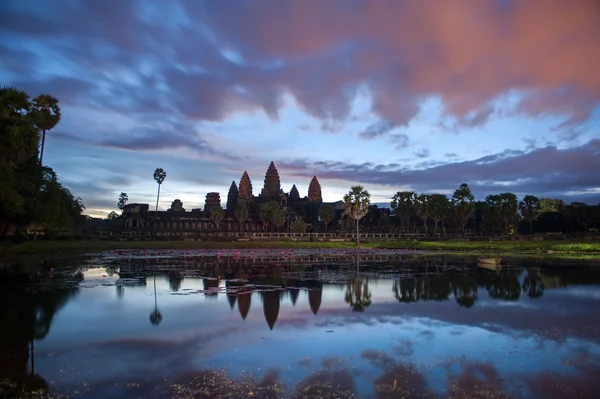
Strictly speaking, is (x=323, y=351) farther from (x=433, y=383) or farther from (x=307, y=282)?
(x=307, y=282)

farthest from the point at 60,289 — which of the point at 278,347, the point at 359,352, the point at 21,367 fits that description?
the point at 359,352

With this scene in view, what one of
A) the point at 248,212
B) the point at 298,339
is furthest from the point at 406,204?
the point at 298,339

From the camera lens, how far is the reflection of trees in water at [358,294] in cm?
1839

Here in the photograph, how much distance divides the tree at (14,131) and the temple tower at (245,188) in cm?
11058

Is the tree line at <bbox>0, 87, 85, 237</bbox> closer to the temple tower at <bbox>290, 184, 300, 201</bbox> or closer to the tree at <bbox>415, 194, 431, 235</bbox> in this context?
the tree at <bbox>415, 194, 431, 235</bbox>

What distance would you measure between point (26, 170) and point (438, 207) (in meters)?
76.5

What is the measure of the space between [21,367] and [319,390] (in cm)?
667

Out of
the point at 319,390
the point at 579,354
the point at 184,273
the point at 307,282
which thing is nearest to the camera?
the point at 319,390

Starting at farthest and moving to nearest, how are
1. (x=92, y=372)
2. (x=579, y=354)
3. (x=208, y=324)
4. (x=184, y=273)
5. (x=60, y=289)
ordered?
(x=184, y=273) < (x=60, y=289) < (x=208, y=324) < (x=579, y=354) < (x=92, y=372)

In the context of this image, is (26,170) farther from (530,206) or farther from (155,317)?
(530,206)

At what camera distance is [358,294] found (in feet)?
70.0

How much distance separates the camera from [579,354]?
36.8ft

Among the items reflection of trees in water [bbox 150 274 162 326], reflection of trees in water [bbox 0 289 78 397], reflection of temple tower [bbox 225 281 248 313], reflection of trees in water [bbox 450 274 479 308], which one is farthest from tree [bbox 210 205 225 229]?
reflection of trees in water [bbox 150 274 162 326]

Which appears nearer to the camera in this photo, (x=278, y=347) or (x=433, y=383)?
(x=433, y=383)
